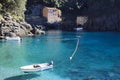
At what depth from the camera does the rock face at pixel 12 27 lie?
87863 mm

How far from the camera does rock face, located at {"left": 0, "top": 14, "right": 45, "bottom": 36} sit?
288 feet

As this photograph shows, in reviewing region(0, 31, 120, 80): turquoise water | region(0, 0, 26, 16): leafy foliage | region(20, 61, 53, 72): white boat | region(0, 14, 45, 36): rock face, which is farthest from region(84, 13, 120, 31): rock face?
region(20, 61, 53, 72): white boat

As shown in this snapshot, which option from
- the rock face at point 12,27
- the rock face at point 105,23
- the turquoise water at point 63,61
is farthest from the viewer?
the rock face at point 105,23

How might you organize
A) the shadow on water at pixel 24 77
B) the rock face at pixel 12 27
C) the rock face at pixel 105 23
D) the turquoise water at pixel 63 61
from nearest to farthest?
the shadow on water at pixel 24 77 → the turquoise water at pixel 63 61 → the rock face at pixel 12 27 → the rock face at pixel 105 23

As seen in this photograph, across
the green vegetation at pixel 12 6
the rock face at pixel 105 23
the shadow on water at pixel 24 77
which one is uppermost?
the green vegetation at pixel 12 6

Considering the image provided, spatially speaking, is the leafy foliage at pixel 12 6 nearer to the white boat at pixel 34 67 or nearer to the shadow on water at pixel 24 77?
the white boat at pixel 34 67

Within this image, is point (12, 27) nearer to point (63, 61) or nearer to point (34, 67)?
point (63, 61)

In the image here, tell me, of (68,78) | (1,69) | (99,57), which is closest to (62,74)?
(68,78)

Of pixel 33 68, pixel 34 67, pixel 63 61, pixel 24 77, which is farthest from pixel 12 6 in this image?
pixel 24 77

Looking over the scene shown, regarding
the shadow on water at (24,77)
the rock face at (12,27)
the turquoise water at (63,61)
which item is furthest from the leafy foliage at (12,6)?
the shadow on water at (24,77)

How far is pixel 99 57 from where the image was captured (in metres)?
59.3

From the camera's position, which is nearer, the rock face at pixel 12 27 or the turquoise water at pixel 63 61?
the turquoise water at pixel 63 61

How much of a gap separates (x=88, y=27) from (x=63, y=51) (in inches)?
2425

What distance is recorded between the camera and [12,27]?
3590 inches
